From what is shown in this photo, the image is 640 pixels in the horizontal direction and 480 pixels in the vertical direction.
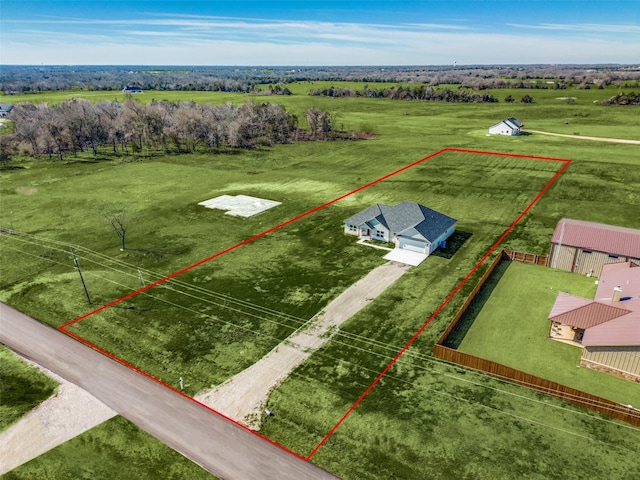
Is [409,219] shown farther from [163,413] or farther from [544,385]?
[163,413]

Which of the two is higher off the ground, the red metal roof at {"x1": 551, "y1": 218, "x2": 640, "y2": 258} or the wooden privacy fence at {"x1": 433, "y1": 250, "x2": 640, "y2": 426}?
the red metal roof at {"x1": 551, "y1": 218, "x2": 640, "y2": 258}

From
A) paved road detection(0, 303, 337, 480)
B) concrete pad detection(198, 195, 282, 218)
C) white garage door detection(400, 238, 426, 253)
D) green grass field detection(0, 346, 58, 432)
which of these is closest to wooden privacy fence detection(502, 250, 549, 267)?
white garage door detection(400, 238, 426, 253)

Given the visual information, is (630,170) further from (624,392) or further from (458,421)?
(458,421)

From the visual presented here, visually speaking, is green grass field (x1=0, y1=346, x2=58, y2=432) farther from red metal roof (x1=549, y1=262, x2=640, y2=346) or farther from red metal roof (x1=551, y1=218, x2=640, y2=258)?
red metal roof (x1=551, y1=218, x2=640, y2=258)

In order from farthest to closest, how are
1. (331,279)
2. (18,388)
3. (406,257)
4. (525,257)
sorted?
1. (406,257)
2. (525,257)
3. (331,279)
4. (18,388)

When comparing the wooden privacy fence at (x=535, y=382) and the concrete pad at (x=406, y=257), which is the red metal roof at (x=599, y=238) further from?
the wooden privacy fence at (x=535, y=382)

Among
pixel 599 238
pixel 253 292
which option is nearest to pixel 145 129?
pixel 253 292
